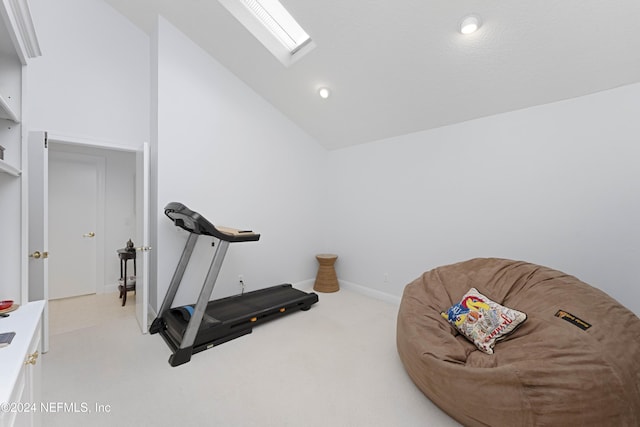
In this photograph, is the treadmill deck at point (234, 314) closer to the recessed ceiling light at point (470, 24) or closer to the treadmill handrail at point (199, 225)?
the treadmill handrail at point (199, 225)

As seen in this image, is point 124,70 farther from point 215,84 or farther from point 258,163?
point 258,163

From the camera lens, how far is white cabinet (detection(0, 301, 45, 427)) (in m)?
0.78

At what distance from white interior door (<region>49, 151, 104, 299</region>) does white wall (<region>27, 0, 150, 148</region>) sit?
127 centimetres

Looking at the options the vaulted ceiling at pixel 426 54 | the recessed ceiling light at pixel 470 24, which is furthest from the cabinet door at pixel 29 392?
the recessed ceiling light at pixel 470 24

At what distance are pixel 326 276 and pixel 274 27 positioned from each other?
3414 mm

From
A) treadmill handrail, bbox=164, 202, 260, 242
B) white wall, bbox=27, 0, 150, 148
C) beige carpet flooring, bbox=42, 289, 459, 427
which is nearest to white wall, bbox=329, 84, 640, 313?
beige carpet flooring, bbox=42, 289, 459, 427

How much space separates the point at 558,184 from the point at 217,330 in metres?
3.57

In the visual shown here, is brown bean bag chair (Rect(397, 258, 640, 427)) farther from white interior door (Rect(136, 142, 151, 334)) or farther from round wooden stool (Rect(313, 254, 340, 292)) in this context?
white interior door (Rect(136, 142, 151, 334))

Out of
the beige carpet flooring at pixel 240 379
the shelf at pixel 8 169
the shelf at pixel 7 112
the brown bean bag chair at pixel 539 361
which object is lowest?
the beige carpet flooring at pixel 240 379

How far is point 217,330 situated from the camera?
2.40 m

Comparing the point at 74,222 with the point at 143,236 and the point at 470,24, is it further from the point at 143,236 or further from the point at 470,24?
the point at 470,24

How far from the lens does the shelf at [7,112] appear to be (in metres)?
1.25

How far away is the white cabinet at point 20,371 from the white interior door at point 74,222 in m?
2.80

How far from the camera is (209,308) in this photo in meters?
2.84
